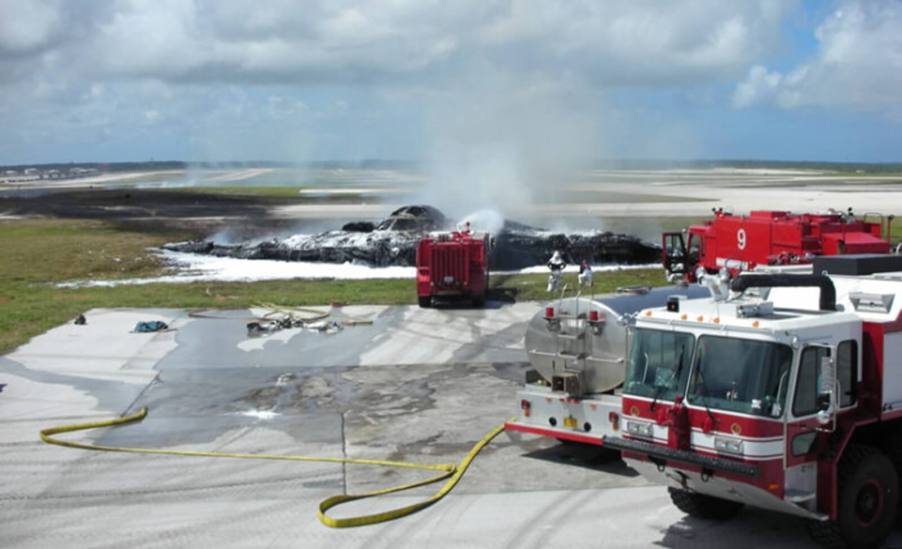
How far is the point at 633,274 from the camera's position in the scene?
118 feet

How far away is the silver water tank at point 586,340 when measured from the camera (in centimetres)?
1284

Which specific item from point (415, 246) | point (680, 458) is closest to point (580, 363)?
point (680, 458)

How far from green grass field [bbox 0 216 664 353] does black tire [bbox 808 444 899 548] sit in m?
19.3

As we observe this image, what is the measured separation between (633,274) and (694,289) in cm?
2223

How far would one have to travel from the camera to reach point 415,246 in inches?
1567

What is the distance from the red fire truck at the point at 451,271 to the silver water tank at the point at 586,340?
14.6m

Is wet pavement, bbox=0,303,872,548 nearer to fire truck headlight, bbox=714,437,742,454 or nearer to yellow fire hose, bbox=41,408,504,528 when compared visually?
yellow fire hose, bbox=41,408,504,528

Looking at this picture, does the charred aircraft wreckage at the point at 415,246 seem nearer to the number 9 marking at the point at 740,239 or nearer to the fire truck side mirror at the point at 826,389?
the number 9 marking at the point at 740,239

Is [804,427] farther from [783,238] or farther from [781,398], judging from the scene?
[783,238]

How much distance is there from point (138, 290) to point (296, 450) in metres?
20.7

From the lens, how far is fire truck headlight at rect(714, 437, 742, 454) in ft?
30.2

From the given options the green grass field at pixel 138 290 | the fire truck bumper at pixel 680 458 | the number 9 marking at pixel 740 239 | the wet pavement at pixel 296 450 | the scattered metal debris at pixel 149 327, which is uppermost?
the number 9 marking at pixel 740 239

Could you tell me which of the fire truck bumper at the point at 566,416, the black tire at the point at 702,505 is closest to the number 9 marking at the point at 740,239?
the fire truck bumper at the point at 566,416

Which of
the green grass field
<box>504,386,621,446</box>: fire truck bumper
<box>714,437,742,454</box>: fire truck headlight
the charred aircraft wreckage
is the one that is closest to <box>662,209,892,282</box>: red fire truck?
the green grass field
